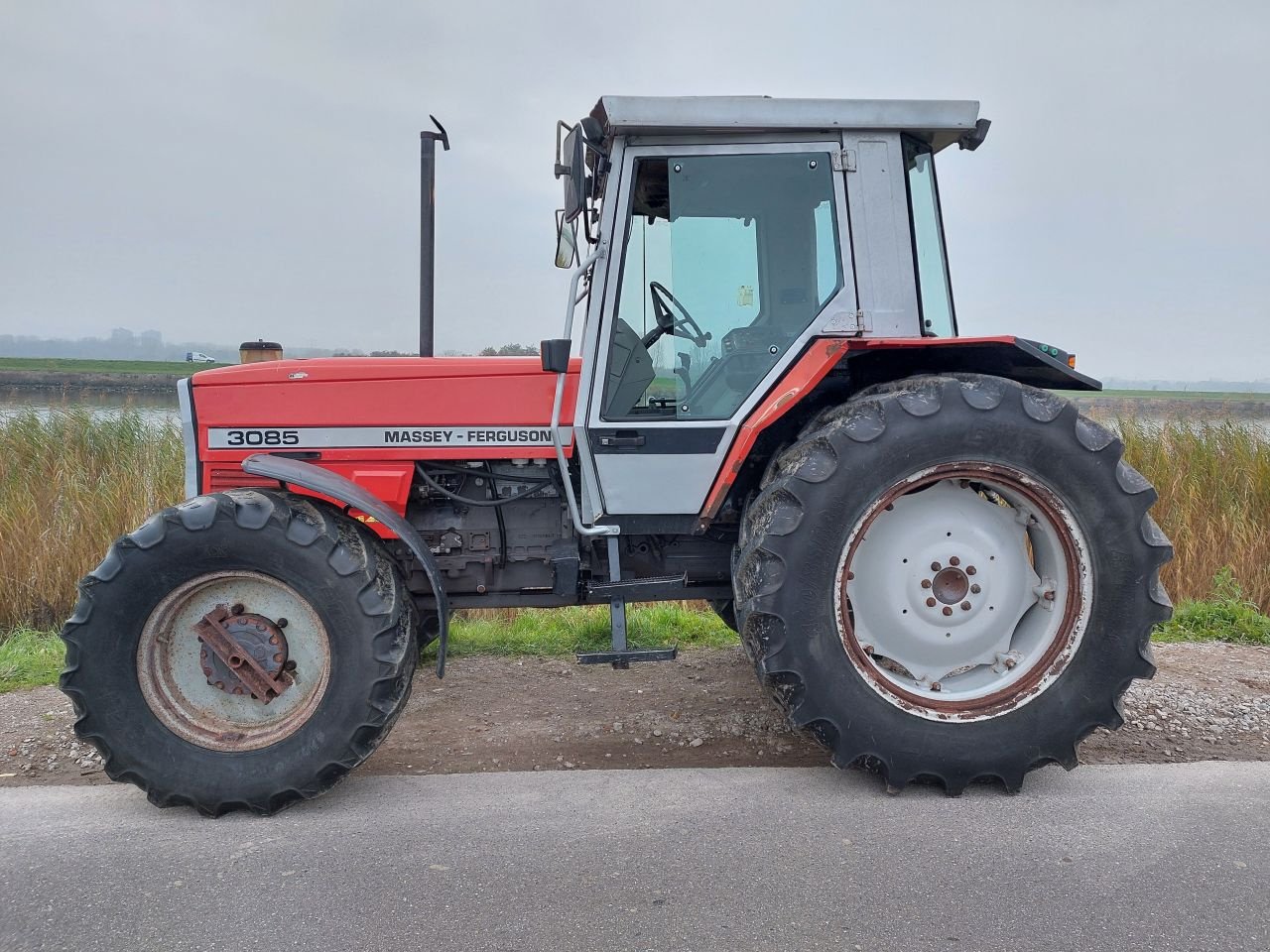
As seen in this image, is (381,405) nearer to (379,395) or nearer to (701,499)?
(379,395)

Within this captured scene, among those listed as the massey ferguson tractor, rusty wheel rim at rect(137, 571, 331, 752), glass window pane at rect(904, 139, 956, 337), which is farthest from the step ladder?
glass window pane at rect(904, 139, 956, 337)

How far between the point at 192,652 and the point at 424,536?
0.97 meters

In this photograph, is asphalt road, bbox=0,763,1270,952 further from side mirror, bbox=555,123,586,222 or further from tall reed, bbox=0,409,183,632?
tall reed, bbox=0,409,183,632

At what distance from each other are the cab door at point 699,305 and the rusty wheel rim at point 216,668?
1.17m

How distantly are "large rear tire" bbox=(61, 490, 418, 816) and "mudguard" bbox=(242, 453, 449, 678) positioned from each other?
13 cm

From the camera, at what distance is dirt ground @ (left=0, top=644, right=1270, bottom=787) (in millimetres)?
3533

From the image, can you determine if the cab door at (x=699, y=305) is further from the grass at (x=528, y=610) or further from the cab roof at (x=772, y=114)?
the grass at (x=528, y=610)

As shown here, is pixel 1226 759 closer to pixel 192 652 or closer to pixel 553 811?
pixel 553 811

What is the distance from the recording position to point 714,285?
3.35m

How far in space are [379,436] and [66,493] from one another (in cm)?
451

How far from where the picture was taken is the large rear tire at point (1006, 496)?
2912mm

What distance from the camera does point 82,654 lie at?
9.64 feet

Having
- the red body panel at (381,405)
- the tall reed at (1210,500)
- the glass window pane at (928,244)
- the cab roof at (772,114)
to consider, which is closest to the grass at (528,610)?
the tall reed at (1210,500)

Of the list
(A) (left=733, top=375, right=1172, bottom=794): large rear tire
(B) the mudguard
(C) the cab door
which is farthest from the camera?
(C) the cab door
